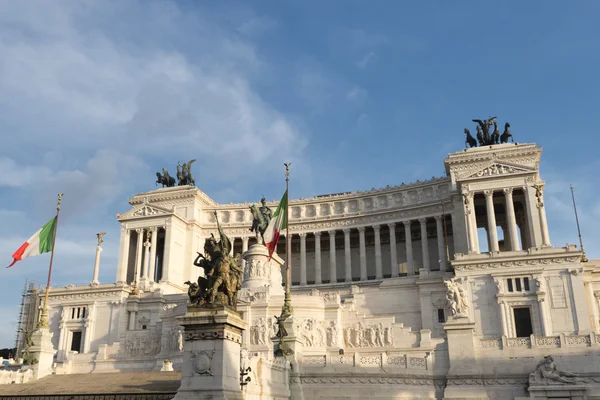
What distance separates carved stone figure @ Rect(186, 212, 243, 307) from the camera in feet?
60.2

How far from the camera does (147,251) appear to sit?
266ft

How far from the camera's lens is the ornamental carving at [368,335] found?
149 ft

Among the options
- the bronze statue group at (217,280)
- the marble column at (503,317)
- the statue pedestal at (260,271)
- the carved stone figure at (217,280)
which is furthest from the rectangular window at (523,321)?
the carved stone figure at (217,280)

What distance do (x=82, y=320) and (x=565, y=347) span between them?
47948 millimetres

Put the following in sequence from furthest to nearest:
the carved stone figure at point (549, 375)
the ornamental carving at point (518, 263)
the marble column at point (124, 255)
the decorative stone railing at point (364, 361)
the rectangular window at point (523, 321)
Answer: the marble column at point (124, 255) → the ornamental carving at point (518, 263) → the rectangular window at point (523, 321) → the decorative stone railing at point (364, 361) → the carved stone figure at point (549, 375)

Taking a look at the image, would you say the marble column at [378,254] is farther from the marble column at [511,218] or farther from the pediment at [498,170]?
the marble column at [511,218]

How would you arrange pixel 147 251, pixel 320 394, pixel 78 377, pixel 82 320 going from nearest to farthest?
1. pixel 320 394
2. pixel 78 377
3. pixel 82 320
4. pixel 147 251

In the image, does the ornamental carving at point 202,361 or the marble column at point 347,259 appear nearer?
the ornamental carving at point 202,361

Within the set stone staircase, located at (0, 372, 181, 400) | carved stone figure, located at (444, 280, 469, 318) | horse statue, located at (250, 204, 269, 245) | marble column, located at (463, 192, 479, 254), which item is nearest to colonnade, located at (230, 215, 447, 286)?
marble column, located at (463, 192, 479, 254)

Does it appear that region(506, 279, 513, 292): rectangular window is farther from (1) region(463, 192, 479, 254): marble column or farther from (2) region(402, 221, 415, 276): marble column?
(2) region(402, 221, 415, 276): marble column

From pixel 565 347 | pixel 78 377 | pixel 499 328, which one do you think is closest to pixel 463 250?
pixel 499 328

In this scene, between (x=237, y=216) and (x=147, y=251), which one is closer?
(x=147, y=251)

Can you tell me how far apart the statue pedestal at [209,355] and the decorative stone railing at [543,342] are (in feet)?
67.4

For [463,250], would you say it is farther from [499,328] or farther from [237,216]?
[237,216]
